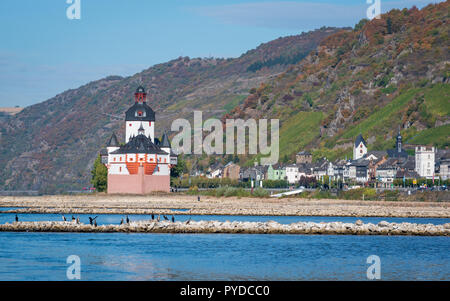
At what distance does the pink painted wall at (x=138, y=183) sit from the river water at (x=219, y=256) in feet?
189

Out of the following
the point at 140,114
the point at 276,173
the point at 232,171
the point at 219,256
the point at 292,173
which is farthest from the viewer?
the point at 232,171

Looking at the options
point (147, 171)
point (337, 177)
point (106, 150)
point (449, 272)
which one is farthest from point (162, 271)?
point (337, 177)

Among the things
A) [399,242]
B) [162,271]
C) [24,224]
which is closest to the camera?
[162,271]

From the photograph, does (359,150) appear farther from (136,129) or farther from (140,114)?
(136,129)

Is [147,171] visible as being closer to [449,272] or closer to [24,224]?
[24,224]

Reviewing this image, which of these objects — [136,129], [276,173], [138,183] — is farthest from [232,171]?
[138,183]

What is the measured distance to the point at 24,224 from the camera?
5719 cm

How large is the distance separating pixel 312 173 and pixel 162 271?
12169 cm

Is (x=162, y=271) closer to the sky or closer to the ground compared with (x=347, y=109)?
closer to the ground

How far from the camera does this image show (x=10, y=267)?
130 feet

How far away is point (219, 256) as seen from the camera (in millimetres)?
44938
